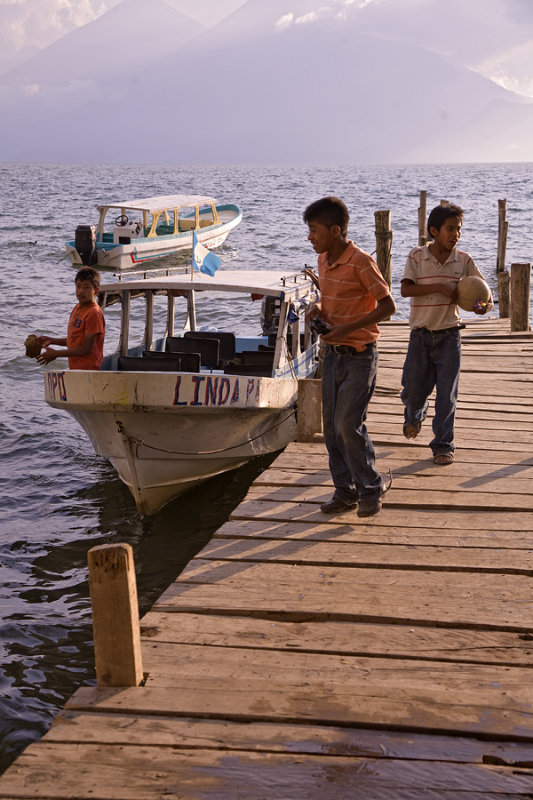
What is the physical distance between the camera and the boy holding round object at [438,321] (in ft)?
19.8

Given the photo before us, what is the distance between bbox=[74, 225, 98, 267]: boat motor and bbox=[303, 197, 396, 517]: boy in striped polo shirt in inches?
989

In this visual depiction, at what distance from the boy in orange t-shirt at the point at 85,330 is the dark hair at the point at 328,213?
362cm

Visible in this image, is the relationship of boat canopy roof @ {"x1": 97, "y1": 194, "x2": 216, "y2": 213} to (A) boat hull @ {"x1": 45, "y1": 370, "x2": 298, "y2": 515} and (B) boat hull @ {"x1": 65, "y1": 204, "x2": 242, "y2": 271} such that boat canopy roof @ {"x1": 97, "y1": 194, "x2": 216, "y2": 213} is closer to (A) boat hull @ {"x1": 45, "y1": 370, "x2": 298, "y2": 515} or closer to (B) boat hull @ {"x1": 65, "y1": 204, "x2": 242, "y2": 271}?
(B) boat hull @ {"x1": 65, "y1": 204, "x2": 242, "y2": 271}

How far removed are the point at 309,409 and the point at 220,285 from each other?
8.40ft

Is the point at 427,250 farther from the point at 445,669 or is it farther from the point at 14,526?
the point at 14,526

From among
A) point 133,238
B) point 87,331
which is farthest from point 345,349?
point 133,238

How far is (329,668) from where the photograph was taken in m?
3.88

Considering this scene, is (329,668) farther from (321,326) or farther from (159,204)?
(159,204)

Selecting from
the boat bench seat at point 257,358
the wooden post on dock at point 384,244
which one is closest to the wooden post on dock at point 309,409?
the boat bench seat at point 257,358

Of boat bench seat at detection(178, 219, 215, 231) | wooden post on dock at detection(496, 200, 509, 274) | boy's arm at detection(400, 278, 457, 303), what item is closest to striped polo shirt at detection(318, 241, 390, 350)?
boy's arm at detection(400, 278, 457, 303)

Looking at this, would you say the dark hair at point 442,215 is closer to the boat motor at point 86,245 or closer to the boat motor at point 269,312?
the boat motor at point 269,312

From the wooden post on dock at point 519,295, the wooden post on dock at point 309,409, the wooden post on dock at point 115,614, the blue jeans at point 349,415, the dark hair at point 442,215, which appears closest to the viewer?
the wooden post on dock at point 115,614

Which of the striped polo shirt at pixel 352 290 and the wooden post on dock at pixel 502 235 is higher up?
the striped polo shirt at pixel 352 290

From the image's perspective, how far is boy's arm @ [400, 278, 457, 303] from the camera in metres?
6.11
